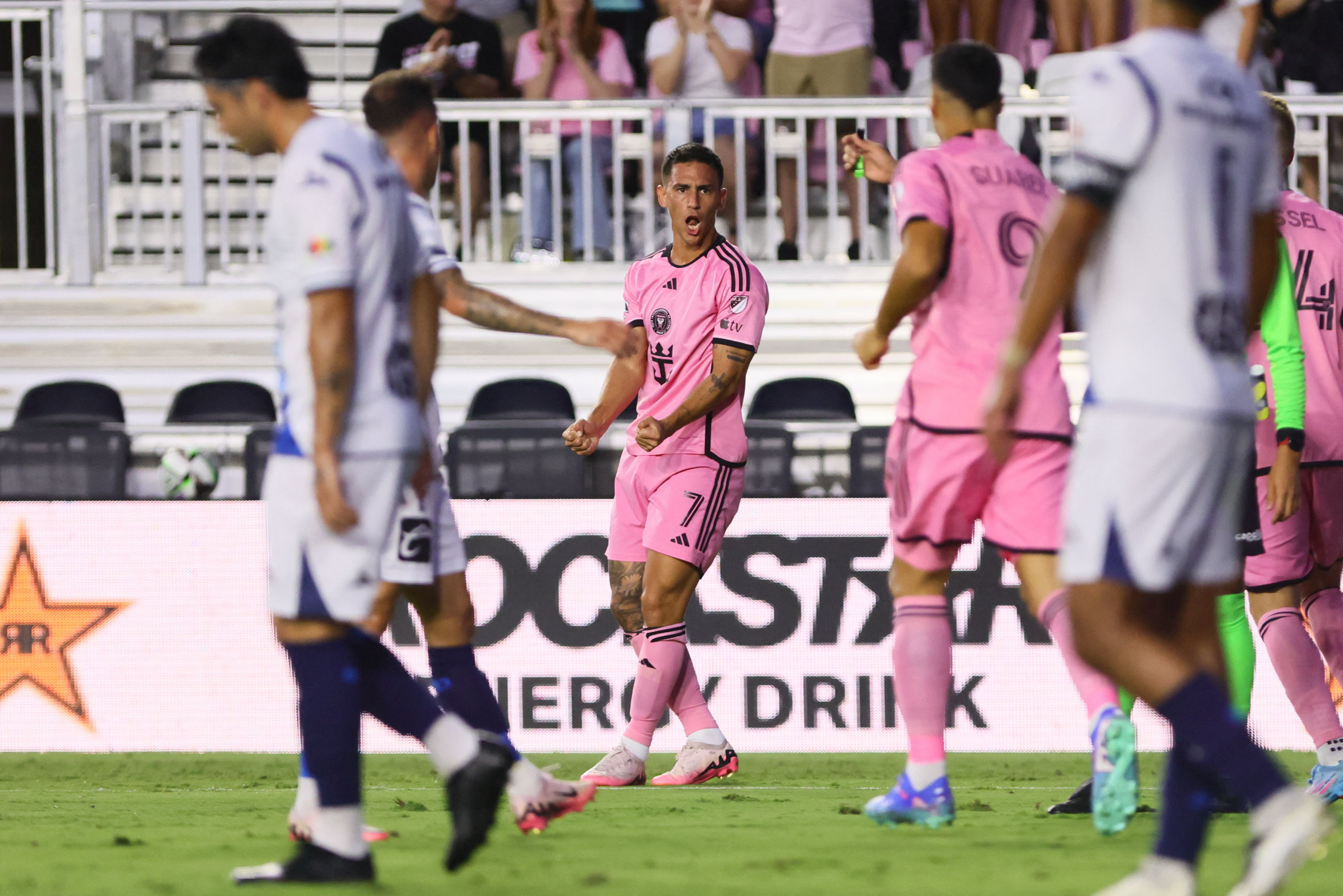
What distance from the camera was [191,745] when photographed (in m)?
8.36

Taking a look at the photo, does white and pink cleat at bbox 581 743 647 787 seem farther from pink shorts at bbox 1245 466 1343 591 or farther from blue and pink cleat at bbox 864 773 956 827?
pink shorts at bbox 1245 466 1343 591

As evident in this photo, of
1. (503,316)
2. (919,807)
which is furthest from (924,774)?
(503,316)

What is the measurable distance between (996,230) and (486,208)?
8.20 m

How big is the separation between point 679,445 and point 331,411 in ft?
9.98

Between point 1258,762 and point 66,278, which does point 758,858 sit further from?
point 66,278

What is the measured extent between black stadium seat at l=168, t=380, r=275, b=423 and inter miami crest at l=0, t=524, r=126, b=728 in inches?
93.1

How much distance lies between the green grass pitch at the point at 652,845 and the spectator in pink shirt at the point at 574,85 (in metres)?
5.76

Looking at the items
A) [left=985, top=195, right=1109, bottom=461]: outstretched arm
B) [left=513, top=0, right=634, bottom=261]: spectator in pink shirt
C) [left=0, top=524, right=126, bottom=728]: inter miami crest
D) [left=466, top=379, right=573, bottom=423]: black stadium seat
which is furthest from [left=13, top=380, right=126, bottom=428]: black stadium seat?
[left=985, top=195, right=1109, bottom=461]: outstretched arm

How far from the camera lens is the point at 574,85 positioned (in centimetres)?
1229


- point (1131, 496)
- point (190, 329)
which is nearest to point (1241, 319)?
point (1131, 496)

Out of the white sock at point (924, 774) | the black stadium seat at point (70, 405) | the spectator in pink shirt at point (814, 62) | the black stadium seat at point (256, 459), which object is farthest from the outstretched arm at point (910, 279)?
the spectator in pink shirt at point (814, 62)

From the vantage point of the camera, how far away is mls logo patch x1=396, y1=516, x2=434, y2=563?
4.84 metres

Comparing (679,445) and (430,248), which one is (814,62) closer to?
(679,445)

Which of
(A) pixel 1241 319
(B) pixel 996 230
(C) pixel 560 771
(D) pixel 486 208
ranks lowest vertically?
(C) pixel 560 771
